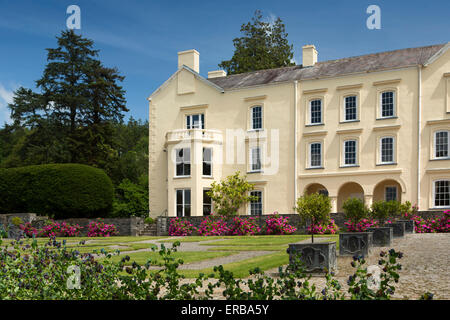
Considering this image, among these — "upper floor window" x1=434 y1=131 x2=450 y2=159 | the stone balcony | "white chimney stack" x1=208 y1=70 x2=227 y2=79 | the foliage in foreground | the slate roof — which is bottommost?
the foliage in foreground

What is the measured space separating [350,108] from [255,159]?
7.35 m

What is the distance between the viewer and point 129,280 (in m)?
5.68

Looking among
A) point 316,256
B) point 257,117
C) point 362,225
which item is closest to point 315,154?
point 257,117

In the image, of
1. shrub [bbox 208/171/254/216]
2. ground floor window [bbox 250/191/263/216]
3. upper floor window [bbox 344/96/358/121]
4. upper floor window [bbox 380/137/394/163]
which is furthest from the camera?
ground floor window [bbox 250/191/263/216]

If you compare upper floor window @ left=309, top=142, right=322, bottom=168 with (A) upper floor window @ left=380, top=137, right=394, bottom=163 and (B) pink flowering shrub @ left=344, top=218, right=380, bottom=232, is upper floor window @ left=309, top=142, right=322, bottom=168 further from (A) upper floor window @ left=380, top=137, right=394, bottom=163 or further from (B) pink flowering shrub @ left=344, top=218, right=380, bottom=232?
(B) pink flowering shrub @ left=344, top=218, right=380, bottom=232

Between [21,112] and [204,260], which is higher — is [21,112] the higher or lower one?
the higher one

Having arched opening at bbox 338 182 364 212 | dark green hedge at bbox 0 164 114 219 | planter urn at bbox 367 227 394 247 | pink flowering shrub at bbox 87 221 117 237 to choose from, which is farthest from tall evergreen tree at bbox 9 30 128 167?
planter urn at bbox 367 227 394 247

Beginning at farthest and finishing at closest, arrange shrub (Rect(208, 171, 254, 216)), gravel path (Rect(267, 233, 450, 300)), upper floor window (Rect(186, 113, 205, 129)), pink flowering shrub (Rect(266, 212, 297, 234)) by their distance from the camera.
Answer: upper floor window (Rect(186, 113, 205, 129)) < shrub (Rect(208, 171, 254, 216)) < pink flowering shrub (Rect(266, 212, 297, 234)) < gravel path (Rect(267, 233, 450, 300))

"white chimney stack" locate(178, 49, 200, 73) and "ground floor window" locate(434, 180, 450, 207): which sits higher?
"white chimney stack" locate(178, 49, 200, 73)

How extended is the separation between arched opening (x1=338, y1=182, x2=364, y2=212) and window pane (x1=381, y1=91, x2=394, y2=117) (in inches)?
202

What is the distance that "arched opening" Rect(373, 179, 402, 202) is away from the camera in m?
32.0
